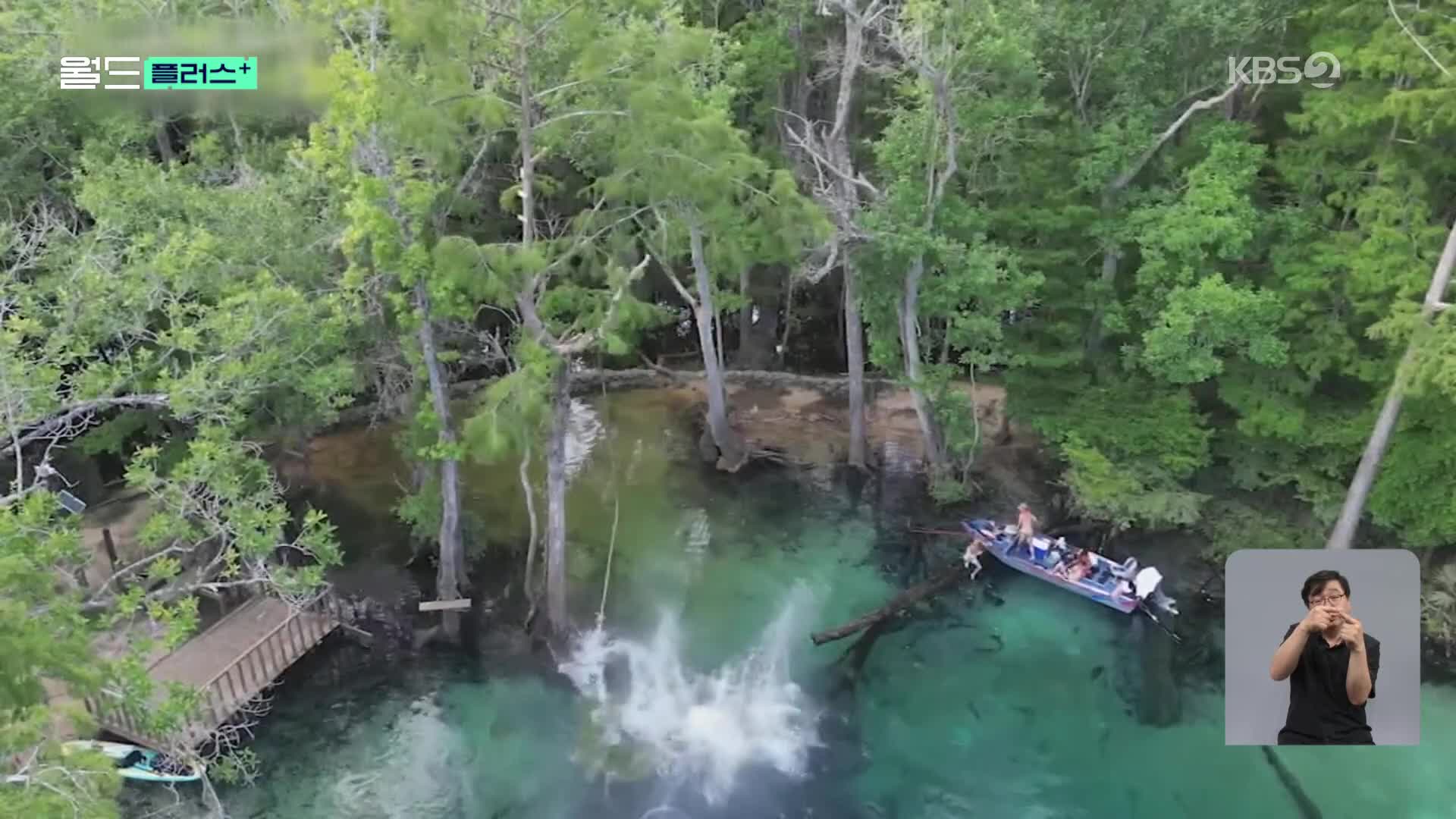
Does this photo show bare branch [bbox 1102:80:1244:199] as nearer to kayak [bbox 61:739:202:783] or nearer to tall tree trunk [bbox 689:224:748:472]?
tall tree trunk [bbox 689:224:748:472]

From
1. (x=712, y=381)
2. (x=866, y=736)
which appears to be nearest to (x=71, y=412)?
(x=866, y=736)

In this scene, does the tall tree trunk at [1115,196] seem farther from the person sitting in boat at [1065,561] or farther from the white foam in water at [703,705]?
the white foam in water at [703,705]

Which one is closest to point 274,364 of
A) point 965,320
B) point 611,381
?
point 965,320

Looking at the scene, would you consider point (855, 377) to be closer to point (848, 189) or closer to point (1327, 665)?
point (848, 189)

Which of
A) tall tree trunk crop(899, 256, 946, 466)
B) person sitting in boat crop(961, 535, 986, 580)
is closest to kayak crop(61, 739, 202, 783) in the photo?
person sitting in boat crop(961, 535, 986, 580)

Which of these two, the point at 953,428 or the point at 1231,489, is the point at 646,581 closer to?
the point at 953,428

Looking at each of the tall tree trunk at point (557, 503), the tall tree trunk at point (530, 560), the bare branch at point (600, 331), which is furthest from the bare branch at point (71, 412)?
the tall tree trunk at point (530, 560)
